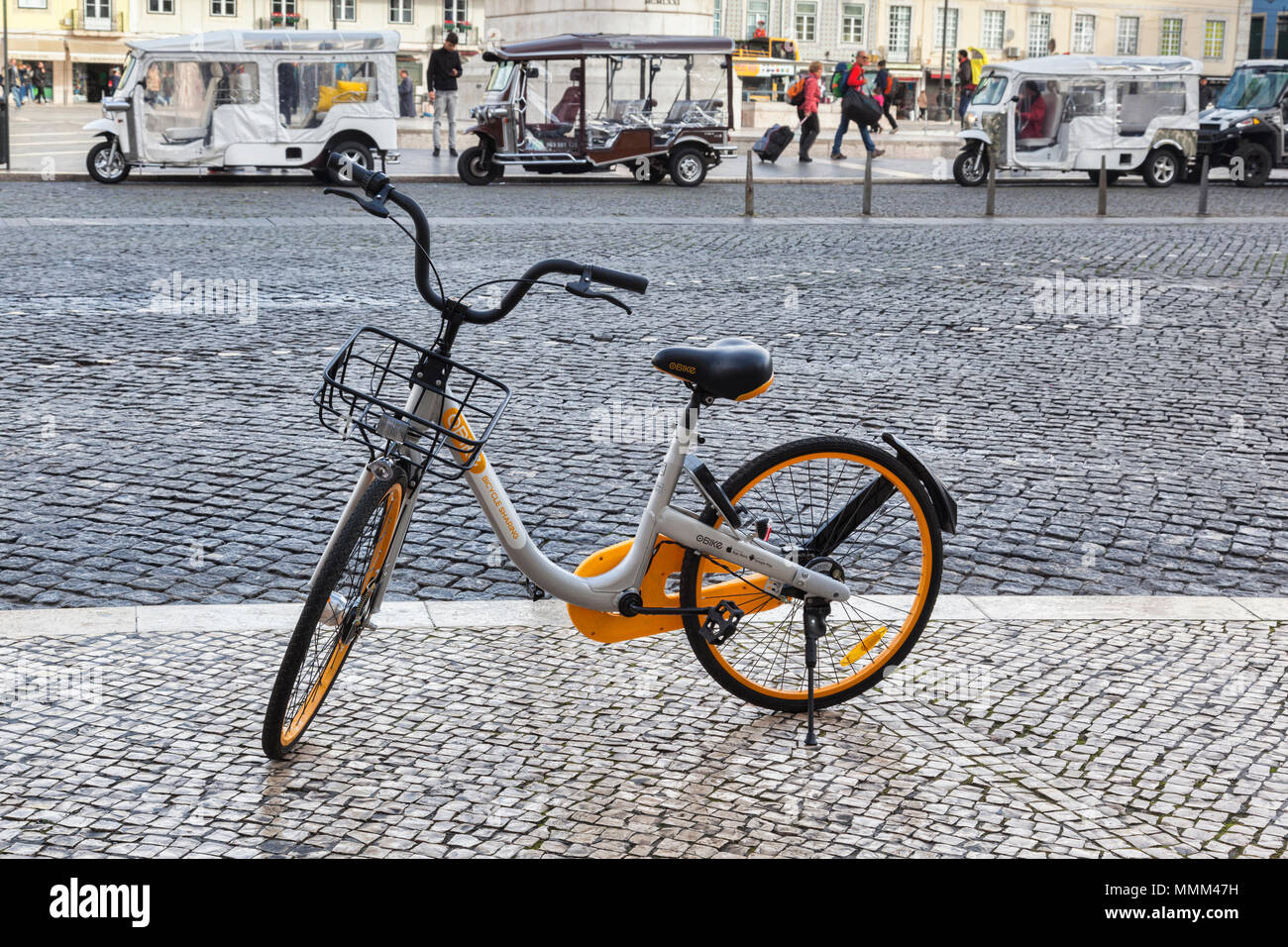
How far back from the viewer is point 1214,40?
76.1 m

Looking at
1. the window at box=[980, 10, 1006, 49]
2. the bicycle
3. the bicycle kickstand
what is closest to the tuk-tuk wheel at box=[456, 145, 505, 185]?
the bicycle

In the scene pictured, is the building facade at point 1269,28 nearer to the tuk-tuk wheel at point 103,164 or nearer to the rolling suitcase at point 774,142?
the rolling suitcase at point 774,142

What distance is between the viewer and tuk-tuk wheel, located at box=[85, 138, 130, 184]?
20672 mm

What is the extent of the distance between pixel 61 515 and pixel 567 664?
2346 millimetres

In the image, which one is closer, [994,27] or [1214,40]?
[994,27]

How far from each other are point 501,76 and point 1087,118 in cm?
865

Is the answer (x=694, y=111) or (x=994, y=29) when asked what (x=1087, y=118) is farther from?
(x=994, y=29)

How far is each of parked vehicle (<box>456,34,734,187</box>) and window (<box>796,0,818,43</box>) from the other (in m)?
47.6

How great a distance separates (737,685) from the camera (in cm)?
389

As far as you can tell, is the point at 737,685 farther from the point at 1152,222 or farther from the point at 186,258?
the point at 1152,222

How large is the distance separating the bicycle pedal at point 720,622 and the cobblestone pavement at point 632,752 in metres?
0.21

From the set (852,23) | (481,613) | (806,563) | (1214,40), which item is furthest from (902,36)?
(806,563)

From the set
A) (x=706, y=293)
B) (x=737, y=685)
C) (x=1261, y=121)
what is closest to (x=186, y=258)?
(x=706, y=293)
